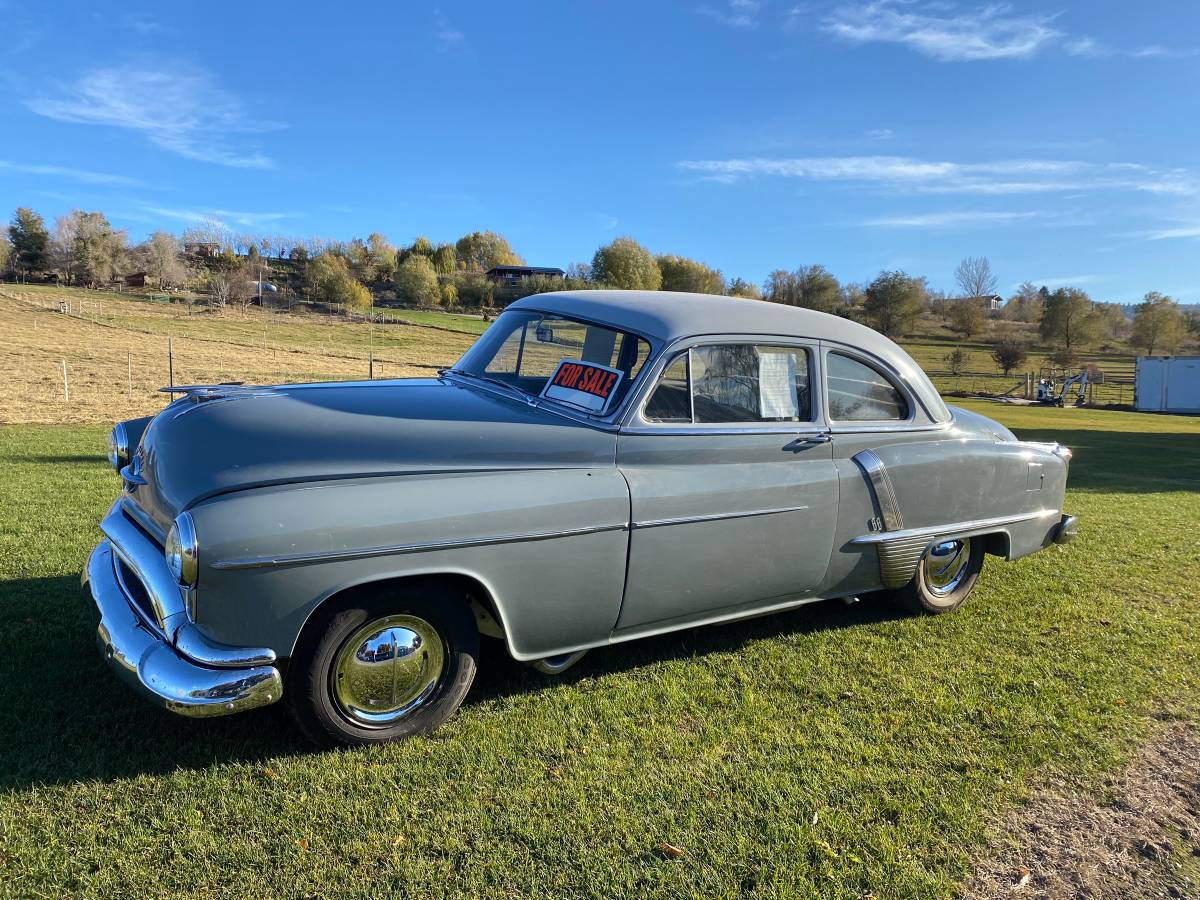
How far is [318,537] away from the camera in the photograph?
100 inches

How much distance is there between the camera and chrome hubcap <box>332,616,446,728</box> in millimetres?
2779

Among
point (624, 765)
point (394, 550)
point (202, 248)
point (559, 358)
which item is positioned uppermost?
point (202, 248)

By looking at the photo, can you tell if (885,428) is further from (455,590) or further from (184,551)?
(184,551)

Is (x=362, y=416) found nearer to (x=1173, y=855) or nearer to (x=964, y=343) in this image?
(x=1173, y=855)

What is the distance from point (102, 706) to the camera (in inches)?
120

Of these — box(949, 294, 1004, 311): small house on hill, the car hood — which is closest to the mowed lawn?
the car hood

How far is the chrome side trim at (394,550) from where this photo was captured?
2.47 meters

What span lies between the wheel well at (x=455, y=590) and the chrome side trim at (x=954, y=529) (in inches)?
75.9

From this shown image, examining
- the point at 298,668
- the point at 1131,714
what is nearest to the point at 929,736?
the point at 1131,714

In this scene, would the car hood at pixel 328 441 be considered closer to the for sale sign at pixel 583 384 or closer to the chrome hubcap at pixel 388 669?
the for sale sign at pixel 583 384

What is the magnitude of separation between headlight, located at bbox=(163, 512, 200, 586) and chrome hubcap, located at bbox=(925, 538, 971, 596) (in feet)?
12.2

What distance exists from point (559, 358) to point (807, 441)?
1.30 meters

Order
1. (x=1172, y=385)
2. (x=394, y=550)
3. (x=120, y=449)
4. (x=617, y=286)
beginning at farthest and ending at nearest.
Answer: (x=617, y=286)
(x=1172, y=385)
(x=120, y=449)
(x=394, y=550)

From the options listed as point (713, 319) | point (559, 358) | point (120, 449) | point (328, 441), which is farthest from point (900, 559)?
point (120, 449)
